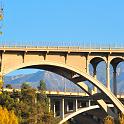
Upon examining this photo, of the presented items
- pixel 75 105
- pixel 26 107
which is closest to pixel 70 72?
pixel 26 107

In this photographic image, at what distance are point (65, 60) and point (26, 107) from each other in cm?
1540

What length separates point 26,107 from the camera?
76812mm

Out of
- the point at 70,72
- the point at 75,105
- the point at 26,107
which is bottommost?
the point at 26,107

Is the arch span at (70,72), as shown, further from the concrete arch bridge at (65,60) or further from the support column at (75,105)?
the support column at (75,105)

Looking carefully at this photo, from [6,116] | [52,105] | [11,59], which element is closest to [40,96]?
[52,105]

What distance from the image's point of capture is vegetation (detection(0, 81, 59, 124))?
248 ft

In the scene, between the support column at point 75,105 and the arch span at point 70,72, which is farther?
the support column at point 75,105

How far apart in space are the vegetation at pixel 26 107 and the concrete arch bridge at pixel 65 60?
1115cm

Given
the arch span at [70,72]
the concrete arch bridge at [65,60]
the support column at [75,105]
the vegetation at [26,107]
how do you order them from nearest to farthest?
the concrete arch bridge at [65,60] < the arch span at [70,72] < the vegetation at [26,107] < the support column at [75,105]

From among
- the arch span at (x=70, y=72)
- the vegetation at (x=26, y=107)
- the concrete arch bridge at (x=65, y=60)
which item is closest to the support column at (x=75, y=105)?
the vegetation at (x=26, y=107)

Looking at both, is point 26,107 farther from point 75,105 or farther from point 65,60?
point 75,105

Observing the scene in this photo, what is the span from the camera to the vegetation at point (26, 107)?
248ft

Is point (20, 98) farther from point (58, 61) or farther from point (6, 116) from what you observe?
point (6, 116)

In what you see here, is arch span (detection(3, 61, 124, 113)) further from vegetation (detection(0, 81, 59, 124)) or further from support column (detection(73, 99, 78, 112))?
support column (detection(73, 99, 78, 112))
